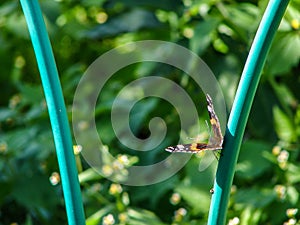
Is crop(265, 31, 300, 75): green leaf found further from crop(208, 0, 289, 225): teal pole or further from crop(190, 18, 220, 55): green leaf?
crop(208, 0, 289, 225): teal pole

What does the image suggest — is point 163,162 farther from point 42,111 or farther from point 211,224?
point 211,224

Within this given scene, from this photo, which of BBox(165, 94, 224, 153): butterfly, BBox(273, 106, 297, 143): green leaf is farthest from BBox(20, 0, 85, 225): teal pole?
BBox(273, 106, 297, 143): green leaf

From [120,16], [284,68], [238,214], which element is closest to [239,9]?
[284,68]

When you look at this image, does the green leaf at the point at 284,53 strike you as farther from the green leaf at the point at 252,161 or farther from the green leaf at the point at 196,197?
the green leaf at the point at 196,197

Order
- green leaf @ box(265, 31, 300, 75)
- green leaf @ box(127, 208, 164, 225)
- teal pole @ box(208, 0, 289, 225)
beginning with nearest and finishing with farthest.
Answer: teal pole @ box(208, 0, 289, 225), green leaf @ box(127, 208, 164, 225), green leaf @ box(265, 31, 300, 75)

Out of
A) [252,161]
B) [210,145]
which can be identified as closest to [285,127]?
[252,161]

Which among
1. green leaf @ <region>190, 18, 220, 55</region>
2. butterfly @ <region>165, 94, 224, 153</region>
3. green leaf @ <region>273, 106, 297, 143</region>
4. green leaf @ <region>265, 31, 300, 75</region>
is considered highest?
butterfly @ <region>165, 94, 224, 153</region>
